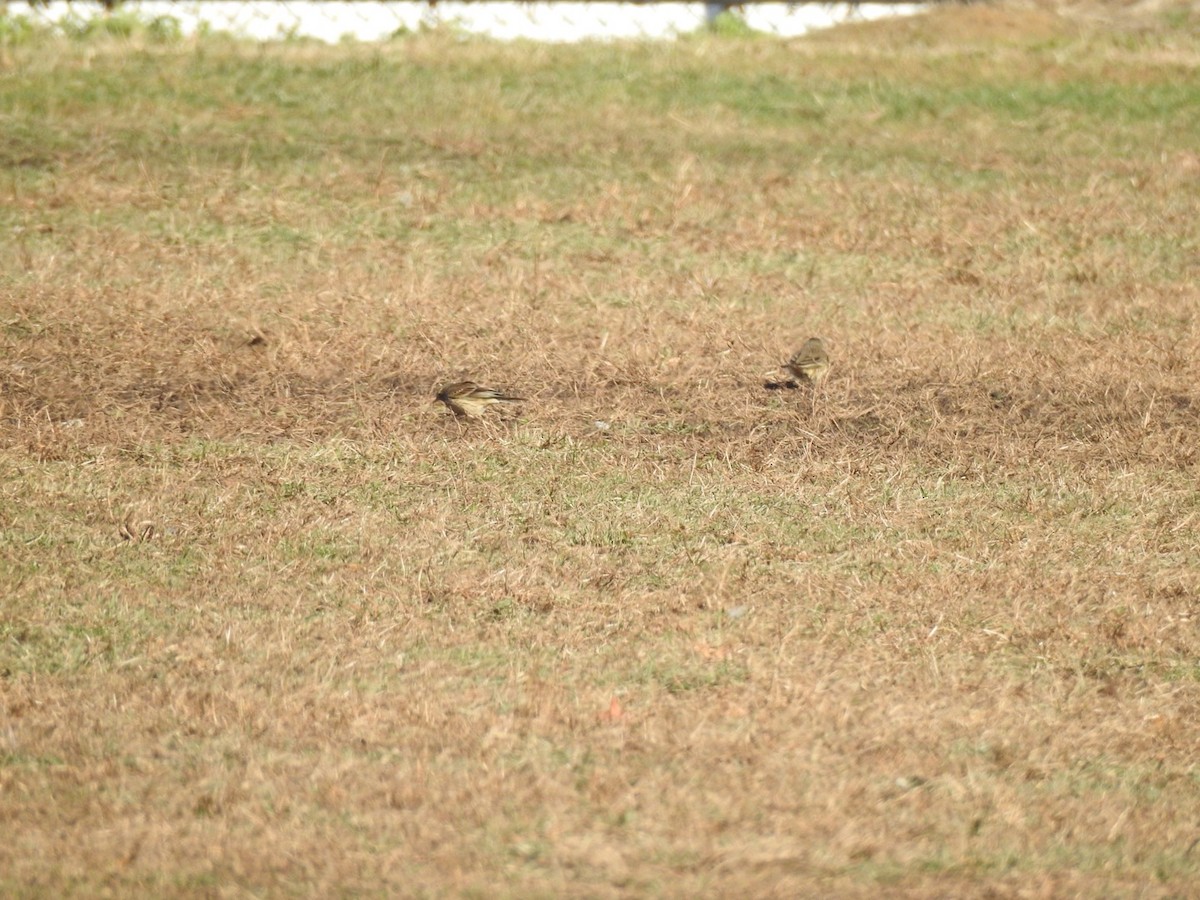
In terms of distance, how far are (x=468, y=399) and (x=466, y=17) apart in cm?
896

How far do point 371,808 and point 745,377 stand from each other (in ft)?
12.9

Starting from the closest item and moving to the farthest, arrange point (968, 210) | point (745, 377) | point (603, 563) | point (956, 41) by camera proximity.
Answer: point (603, 563) < point (745, 377) < point (968, 210) < point (956, 41)

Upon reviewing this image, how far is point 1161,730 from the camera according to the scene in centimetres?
426

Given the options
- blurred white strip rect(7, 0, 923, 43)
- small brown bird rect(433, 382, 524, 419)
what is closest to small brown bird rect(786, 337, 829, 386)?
small brown bird rect(433, 382, 524, 419)

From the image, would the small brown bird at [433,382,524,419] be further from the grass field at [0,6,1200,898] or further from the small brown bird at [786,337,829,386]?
the small brown bird at [786,337,829,386]

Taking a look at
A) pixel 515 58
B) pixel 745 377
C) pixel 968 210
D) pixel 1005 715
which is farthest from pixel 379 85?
pixel 1005 715

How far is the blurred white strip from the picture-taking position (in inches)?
545

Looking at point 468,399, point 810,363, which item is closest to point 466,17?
point 810,363

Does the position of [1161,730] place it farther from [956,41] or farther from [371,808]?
[956,41]

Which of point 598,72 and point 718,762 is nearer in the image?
point 718,762

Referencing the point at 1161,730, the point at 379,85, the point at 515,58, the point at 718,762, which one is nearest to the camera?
the point at 718,762

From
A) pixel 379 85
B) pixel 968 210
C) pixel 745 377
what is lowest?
pixel 745 377

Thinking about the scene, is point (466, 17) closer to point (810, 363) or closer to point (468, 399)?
point (810, 363)

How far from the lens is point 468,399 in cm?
668
